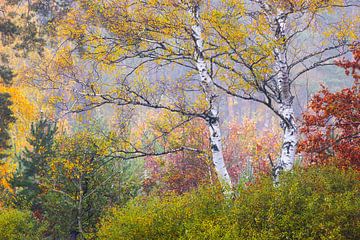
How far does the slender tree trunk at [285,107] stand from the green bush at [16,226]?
550 cm

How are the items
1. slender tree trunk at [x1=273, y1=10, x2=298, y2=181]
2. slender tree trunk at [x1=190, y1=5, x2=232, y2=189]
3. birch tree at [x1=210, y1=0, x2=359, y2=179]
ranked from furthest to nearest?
slender tree trunk at [x1=190, y1=5, x2=232, y2=189] → slender tree trunk at [x1=273, y1=10, x2=298, y2=181] → birch tree at [x1=210, y1=0, x2=359, y2=179]

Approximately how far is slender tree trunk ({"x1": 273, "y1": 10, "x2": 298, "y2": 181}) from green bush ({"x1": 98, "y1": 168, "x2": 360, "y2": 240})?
3.46 ft

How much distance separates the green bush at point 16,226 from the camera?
31.6 ft

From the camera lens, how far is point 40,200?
12.8 metres

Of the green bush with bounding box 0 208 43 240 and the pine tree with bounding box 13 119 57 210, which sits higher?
the pine tree with bounding box 13 119 57 210

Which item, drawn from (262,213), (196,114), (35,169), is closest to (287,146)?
(196,114)

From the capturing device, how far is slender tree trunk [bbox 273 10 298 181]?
8641mm

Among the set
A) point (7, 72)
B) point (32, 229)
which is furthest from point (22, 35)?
point (32, 229)

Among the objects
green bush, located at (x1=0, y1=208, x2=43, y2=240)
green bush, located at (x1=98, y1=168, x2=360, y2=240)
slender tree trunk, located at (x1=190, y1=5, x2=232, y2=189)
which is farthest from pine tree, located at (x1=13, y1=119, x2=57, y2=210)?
green bush, located at (x1=98, y1=168, x2=360, y2=240)

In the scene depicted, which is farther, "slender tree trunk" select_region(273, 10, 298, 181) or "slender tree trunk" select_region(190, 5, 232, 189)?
"slender tree trunk" select_region(190, 5, 232, 189)

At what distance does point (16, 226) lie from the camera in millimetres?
9938

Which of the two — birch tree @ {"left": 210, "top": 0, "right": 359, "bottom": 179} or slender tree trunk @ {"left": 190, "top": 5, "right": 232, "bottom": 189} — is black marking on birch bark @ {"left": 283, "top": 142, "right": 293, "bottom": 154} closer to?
birch tree @ {"left": 210, "top": 0, "right": 359, "bottom": 179}

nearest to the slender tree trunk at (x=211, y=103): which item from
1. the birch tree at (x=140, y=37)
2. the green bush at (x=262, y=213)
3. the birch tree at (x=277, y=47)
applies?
the birch tree at (x=140, y=37)

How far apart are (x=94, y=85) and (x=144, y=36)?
141cm
